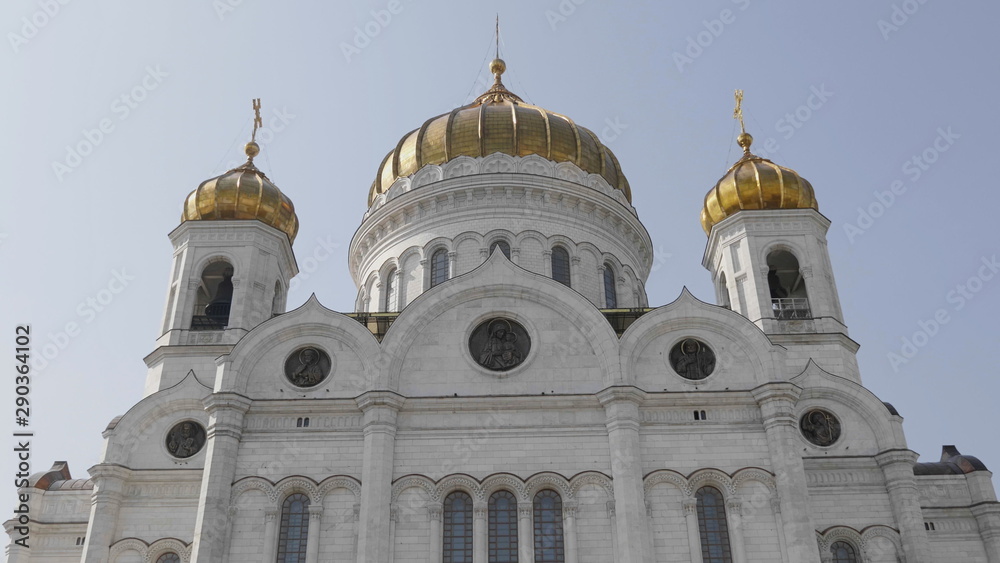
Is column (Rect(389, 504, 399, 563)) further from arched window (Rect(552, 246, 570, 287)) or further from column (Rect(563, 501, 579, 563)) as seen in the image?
arched window (Rect(552, 246, 570, 287))

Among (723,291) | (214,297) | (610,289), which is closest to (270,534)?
(214,297)

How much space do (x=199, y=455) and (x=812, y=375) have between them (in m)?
13.9

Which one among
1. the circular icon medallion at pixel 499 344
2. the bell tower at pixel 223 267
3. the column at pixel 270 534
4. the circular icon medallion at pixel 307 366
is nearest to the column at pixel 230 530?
the column at pixel 270 534

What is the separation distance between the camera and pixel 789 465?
17.8 metres

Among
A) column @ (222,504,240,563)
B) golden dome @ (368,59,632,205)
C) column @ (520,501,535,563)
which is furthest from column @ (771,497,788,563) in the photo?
golden dome @ (368,59,632,205)

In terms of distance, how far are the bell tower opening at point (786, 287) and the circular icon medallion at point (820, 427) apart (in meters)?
2.83

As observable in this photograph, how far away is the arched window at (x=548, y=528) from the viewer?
17.3m

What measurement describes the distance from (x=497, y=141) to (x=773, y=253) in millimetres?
8556

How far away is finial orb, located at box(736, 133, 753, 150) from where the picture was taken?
26.0 metres

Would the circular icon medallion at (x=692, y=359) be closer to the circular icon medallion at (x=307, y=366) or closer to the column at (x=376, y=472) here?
the column at (x=376, y=472)

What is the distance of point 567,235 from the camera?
26.0 metres

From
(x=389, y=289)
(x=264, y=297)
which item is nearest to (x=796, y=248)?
(x=389, y=289)

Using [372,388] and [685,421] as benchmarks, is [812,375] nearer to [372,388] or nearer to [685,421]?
[685,421]

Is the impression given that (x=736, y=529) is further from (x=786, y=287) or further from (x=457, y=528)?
(x=786, y=287)
